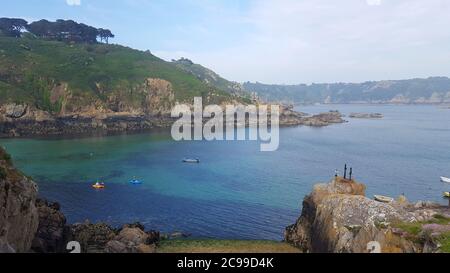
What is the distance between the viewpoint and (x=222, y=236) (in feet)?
179

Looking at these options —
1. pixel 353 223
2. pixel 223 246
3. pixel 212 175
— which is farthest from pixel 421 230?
pixel 212 175

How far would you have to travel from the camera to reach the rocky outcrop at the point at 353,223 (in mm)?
33375

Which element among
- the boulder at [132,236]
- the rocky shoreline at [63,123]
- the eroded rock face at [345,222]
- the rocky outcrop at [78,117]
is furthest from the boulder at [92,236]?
the rocky outcrop at [78,117]

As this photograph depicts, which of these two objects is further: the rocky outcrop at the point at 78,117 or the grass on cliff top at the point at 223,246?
the rocky outcrop at the point at 78,117

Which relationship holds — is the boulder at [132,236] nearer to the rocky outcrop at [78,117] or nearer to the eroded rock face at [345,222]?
the eroded rock face at [345,222]

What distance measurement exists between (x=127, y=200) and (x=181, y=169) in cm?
2995

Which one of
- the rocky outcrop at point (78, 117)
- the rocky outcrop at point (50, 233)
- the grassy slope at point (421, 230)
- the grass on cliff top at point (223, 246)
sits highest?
the rocky outcrop at point (78, 117)

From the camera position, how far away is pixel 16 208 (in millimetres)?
35844

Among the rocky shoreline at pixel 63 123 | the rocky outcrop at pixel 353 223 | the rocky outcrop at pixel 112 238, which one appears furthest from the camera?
the rocky shoreline at pixel 63 123

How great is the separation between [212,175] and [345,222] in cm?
5444

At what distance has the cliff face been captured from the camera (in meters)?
33.7

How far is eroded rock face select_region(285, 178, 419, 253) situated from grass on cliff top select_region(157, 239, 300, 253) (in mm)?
2493
